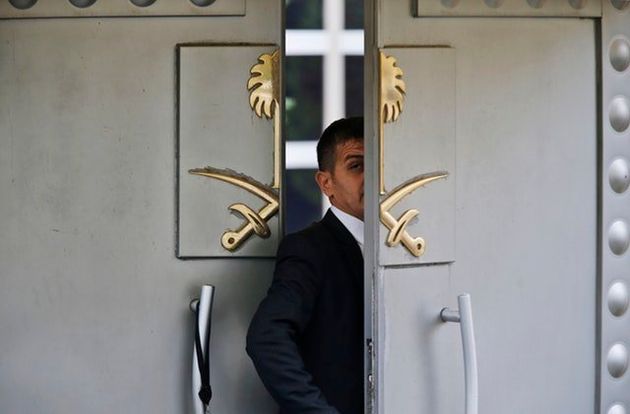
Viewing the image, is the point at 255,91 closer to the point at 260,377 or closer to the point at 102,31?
the point at 102,31

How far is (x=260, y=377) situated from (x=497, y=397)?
0.51 metres

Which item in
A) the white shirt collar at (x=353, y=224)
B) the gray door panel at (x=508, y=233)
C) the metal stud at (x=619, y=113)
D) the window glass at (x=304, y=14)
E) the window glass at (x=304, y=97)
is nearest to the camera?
the gray door panel at (x=508, y=233)

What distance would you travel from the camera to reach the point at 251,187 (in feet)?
9.61

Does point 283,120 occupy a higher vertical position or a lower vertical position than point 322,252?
higher

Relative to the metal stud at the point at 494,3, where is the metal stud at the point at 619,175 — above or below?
below

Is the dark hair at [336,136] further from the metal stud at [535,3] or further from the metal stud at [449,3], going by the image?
the metal stud at [535,3]

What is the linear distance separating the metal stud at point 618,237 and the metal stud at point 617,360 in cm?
20

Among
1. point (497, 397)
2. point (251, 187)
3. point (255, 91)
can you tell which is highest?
point (255, 91)

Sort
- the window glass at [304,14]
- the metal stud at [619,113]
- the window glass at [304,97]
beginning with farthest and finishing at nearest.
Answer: the window glass at [304,97]
the window glass at [304,14]
the metal stud at [619,113]

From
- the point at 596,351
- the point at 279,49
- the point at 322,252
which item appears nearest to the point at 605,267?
the point at 596,351

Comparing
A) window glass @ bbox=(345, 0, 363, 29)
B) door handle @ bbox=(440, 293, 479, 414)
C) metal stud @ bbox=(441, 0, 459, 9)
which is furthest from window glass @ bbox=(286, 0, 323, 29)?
door handle @ bbox=(440, 293, 479, 414)

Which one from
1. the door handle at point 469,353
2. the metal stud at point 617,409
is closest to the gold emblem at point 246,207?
the door handle at point 469,353

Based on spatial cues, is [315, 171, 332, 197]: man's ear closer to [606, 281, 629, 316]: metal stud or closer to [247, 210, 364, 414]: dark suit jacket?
[247, 210, 364, 414]: dark suit jacket

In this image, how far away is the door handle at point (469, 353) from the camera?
9.08 ft
